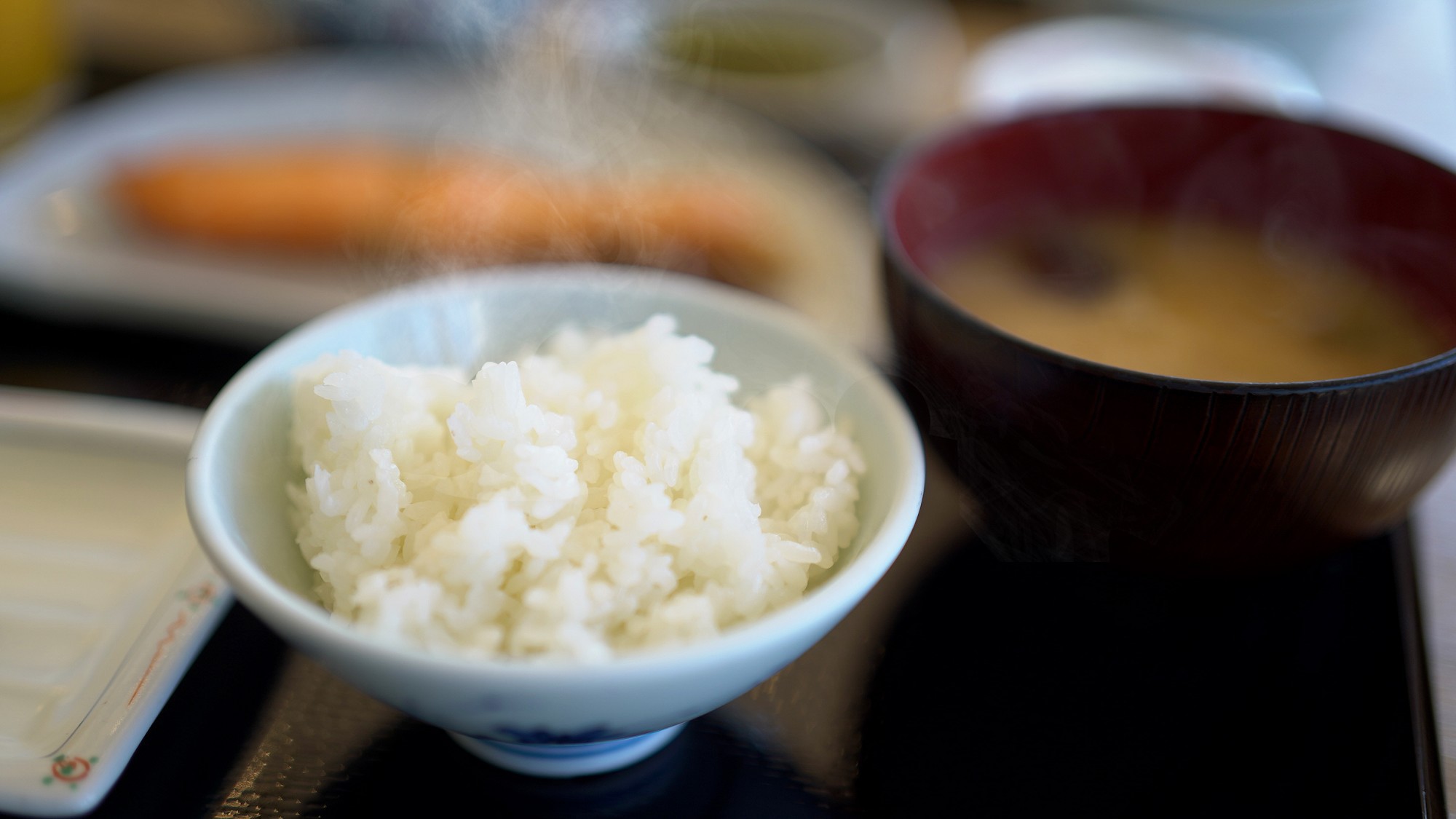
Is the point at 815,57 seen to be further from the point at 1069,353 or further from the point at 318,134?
the point at 1069,353

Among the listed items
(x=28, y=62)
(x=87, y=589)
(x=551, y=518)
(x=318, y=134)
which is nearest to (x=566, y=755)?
(x=551, y=518)

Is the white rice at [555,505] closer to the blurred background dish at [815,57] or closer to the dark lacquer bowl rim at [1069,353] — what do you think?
the dark lacquer bowl rim at [1069,353]

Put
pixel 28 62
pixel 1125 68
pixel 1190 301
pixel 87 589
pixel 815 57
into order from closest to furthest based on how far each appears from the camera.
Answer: pixel 87 589 → pixel 1190 301 → pixel 28 62 → pixel 1125 68 → pixel 815 57

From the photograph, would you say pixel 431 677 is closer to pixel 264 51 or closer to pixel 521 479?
pixel 521 479

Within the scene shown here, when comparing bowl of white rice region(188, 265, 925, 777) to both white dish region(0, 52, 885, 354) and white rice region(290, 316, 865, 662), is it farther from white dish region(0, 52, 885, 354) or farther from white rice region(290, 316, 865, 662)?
white dish region(0, 52, 885, 354)

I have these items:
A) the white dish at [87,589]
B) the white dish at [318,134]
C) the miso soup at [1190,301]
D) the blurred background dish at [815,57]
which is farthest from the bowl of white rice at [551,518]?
the blurred background dish at [815,57]

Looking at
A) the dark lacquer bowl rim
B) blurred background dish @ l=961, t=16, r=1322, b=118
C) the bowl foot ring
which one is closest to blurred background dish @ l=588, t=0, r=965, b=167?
blurred background dish @ l=961, t=16, r=1322, b=118
